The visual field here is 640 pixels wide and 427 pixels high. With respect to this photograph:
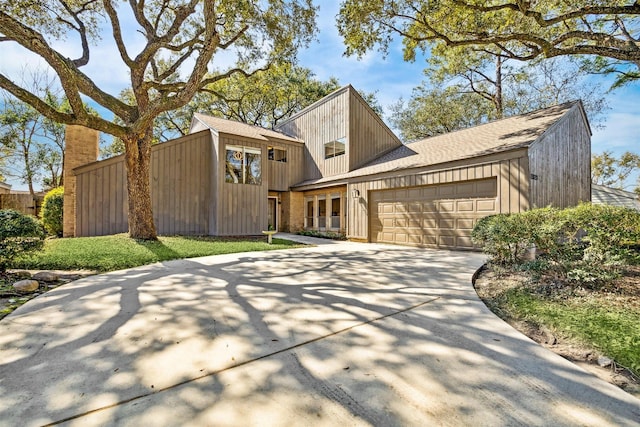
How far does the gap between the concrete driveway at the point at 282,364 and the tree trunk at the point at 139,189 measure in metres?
4.61

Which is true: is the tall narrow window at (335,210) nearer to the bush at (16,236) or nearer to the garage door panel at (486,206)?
the garage door panel at (486,206)

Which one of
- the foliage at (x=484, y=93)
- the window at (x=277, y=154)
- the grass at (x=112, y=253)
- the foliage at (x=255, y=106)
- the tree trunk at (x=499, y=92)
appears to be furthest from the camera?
the foliage at (x=255, y=106)

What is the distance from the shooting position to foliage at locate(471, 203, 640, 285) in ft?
11.3

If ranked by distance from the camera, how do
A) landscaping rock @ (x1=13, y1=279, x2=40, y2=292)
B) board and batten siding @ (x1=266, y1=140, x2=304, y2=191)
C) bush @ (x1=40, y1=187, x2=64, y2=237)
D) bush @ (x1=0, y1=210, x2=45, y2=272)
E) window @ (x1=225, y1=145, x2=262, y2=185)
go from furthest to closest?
board and batten siding @ (x1=266, y1=140, x2=304, y2=191) < window @ (x1=225, y1=145, x2=262, y2=185) < bush @ (x1=40, y1=187, x2=64, y2=237) < bush @ (x1=0, y1=210, x2=45, y2=272) < landscaping rock @ (x1=13, y1=279, x2=40, y2=292)

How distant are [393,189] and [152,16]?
10240mm

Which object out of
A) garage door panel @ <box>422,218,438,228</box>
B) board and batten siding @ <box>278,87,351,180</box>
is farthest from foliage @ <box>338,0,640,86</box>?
garage door panel @ <box>422,218,438,228</box>

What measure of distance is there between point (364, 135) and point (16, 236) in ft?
37.8

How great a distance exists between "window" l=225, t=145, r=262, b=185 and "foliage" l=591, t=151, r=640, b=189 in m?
25.9

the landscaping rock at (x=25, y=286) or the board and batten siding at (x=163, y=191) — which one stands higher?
the board and batten siding at (x=163, y=191)

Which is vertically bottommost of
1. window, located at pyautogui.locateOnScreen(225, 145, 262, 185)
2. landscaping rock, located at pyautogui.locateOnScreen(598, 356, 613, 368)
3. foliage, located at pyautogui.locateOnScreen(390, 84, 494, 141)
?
landscaping rock, located at pyautogui.locateOnScreen(598, 356, 613, 368)

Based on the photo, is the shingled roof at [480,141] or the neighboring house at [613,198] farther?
the neighboring house at [613,198]

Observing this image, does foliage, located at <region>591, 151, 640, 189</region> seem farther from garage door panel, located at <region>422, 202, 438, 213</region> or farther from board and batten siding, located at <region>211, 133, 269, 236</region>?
board and batten siding, located at <region>211, 133, 269, 236</region>

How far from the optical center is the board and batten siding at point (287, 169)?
13742mm

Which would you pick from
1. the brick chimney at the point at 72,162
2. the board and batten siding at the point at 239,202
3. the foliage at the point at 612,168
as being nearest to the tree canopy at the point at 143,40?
the brick chimney at the point at 72,162
